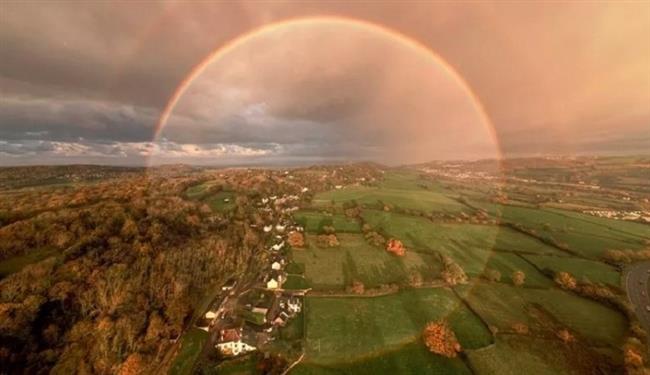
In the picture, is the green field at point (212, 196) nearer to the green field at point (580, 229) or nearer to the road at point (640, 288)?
the green field at point (580, 229)

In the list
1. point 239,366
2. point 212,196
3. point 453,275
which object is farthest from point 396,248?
point 212,196

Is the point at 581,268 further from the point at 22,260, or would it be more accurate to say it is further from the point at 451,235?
the point at 22,260

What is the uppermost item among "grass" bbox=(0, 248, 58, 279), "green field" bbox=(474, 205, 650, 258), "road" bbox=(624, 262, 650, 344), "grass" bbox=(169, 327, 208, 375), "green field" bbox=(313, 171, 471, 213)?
"grass" bbox=(0, 248, 58, 279)

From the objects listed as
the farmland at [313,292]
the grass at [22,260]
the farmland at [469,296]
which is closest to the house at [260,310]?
the farmland at [313,292]

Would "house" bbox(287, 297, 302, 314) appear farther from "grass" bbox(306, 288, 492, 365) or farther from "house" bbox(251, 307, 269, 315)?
"house" bbox(251, 307, 269, 315)

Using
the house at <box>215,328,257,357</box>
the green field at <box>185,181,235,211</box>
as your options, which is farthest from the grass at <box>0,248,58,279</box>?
the green field at <box>185,181,235,211</box>

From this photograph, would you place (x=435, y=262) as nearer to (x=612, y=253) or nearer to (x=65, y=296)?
(x=612, y=253)

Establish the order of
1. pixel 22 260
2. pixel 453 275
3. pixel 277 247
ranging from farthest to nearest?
pixel 277 247 < pixel 453 275 < pixel 22 260
